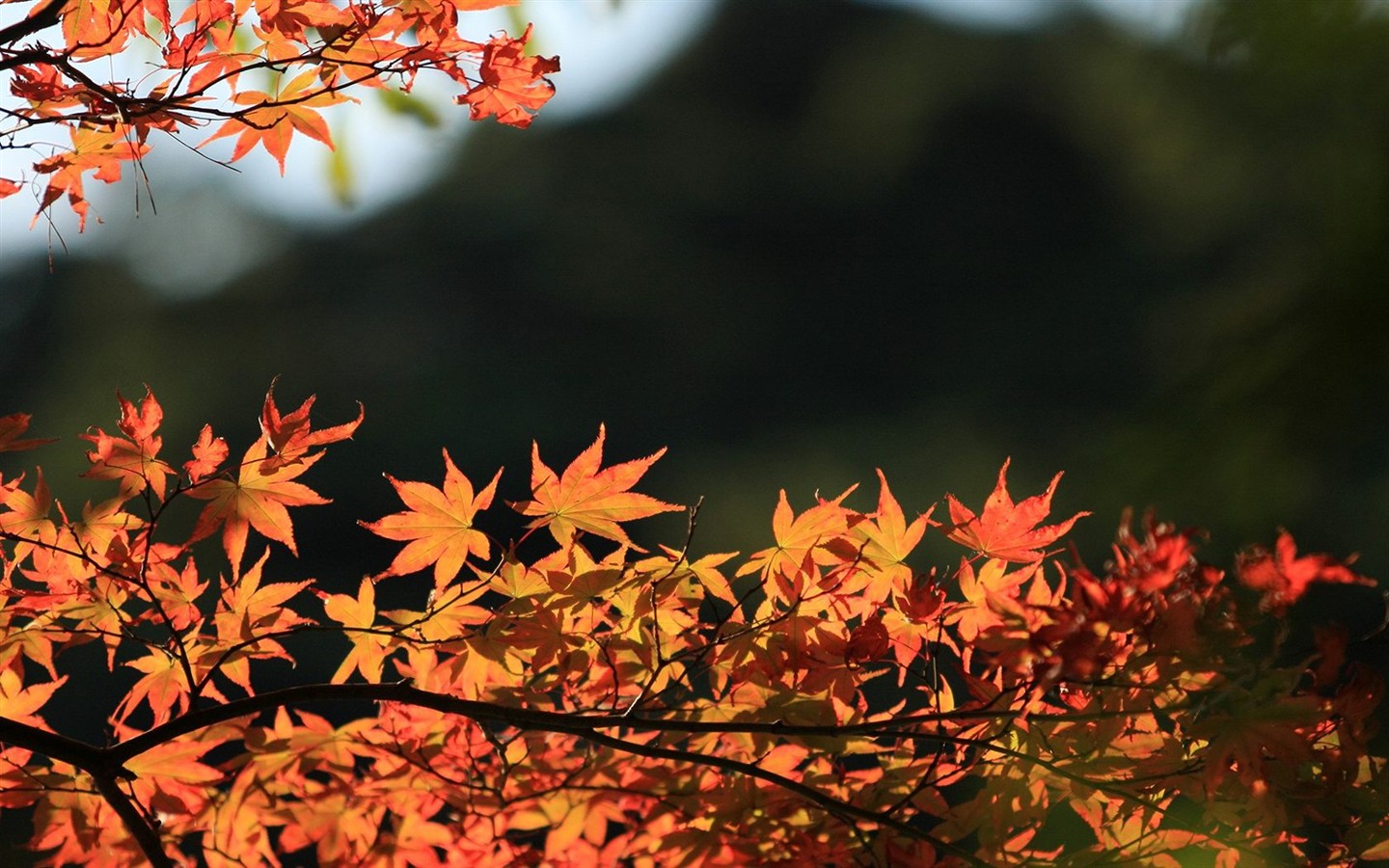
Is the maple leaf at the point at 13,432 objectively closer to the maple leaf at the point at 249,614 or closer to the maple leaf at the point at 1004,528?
the maple leaf at the point at 249,614

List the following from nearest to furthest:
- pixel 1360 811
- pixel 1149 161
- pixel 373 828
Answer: pixel 1149 161 → pixel 1360 811 → pixel 373 828

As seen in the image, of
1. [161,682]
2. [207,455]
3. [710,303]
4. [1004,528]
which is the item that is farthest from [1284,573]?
[710,303]

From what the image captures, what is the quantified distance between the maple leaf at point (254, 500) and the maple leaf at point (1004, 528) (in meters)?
0.62

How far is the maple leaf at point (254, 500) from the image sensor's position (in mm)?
1046

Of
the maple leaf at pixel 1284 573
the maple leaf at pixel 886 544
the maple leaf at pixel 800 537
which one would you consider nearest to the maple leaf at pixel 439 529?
the maple leaf at pixel 800 537

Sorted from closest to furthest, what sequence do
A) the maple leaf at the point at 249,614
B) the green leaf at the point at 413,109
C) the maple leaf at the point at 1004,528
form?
the maple leaf at the point at 1004,528 → the maple leaf at the point at 249,614 → the green leaf at the point at 413,109

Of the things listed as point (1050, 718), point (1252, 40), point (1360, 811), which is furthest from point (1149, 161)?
point (1360, 811)

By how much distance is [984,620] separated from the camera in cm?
111

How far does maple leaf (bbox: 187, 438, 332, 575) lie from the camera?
3.43ft

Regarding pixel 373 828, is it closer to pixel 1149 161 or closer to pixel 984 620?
pixel 984 620

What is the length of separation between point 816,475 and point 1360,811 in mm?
3168

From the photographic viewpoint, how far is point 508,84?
3.92 feet

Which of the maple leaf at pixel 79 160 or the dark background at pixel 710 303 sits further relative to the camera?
the dark background at pixel 710 303

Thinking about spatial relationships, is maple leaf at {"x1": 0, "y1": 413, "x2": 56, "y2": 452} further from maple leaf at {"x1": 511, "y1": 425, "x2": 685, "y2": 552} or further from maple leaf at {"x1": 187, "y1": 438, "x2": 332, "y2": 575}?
maple leaf at {"x1": 511, "y1": 425, "x2": 685, "y2": 552}
